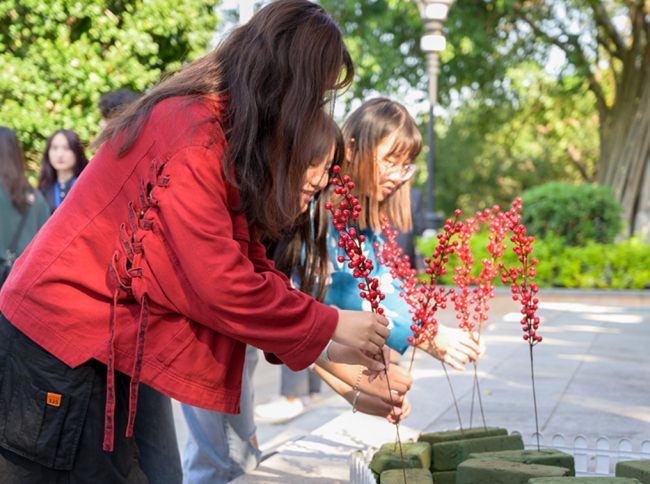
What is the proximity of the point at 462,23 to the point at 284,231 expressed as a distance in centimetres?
1257

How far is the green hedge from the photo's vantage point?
10477 mm

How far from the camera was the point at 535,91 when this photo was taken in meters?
19.6

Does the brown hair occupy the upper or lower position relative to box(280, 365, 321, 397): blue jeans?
upper

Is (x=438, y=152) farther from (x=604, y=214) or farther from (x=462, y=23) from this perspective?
(x=604, y=214)

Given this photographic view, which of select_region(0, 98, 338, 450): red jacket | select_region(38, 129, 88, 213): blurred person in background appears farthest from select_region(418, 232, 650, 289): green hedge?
select_region(0, 98, 338, 450): red jacket

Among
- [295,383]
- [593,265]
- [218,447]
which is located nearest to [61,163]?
[295,383]

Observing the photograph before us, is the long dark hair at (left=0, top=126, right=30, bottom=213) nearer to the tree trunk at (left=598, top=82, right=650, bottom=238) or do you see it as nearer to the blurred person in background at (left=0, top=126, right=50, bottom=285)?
the blurred person in background at (left=0, top=126, right=50, bottom=285)

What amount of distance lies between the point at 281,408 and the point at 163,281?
11.1ft

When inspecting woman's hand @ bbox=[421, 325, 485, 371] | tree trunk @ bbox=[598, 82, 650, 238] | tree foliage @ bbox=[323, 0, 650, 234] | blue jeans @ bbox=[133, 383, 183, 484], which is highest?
tree foliage @ bbox=[323, 0, 650, 234]

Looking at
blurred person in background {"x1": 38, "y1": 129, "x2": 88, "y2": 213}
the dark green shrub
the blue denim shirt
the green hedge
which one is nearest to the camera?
the blue denim shirt

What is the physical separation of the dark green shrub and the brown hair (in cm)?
967

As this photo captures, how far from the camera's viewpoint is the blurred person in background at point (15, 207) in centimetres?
446

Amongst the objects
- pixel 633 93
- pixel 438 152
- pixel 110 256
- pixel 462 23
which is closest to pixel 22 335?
pixel 110 256

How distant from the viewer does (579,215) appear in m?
11.7
